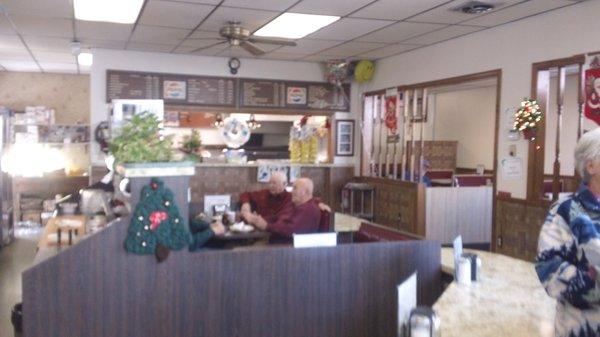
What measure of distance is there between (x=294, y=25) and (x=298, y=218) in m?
2.55

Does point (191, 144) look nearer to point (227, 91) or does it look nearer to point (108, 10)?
point (108, 10)

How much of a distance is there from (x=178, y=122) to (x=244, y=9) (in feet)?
22.2

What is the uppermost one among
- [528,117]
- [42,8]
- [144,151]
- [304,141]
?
[42,8]

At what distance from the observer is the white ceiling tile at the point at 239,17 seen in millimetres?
5648

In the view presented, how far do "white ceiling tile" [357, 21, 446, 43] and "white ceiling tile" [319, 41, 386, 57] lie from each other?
279 mm

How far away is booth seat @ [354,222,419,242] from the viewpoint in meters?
3.82

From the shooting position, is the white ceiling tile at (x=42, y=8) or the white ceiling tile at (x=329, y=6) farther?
the white ceiling tile at (x=42, y=8)

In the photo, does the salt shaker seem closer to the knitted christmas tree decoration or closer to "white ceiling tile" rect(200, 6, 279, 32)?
the knitted christmas tree decoration

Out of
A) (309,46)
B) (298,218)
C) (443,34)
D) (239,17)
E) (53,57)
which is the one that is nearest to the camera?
(298,218)

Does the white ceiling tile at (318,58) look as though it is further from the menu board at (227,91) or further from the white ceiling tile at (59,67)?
the white ceiling tile at (59,67)

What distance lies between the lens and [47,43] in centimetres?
777

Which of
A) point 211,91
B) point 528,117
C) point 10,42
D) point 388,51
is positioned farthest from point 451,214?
point 10,42

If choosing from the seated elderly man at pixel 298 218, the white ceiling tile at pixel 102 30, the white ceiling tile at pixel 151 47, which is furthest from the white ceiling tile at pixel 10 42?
the seated elderly man at pixel 298 218

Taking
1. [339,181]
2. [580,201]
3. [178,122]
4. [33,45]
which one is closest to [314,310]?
[580,201]
